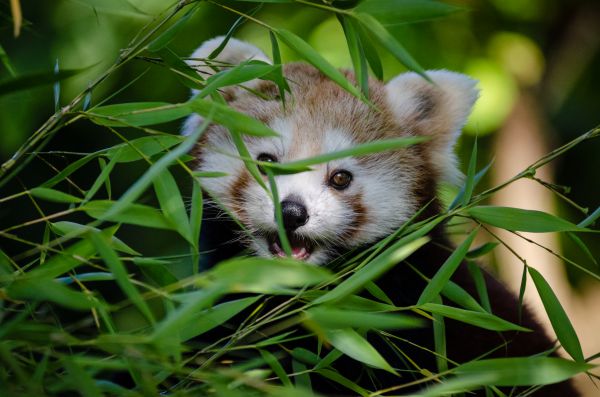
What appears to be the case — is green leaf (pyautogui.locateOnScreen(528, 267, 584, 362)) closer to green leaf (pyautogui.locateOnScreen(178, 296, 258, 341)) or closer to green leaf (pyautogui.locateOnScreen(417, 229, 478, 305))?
green leaf (pyautogui.locateOnScreen(417, 229, 478, 305))

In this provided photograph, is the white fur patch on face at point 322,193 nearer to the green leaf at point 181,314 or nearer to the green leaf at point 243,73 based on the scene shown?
the green leaf at point 243,73

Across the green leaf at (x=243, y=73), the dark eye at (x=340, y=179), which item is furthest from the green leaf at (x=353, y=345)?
the dark eye at (x=340, y=179)

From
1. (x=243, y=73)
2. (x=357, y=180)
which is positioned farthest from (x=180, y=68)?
(x=357, y=180)

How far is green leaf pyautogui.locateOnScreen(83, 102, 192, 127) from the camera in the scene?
1735 millimetres

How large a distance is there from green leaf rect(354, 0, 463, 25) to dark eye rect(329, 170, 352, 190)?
35.7 inches

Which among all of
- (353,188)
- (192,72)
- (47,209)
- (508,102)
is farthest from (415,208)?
(47,209)

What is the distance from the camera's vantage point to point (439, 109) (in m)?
2.96

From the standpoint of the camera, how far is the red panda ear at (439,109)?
9.62 ft

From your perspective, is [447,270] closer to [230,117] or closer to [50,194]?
[230,117]

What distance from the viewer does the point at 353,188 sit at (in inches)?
109

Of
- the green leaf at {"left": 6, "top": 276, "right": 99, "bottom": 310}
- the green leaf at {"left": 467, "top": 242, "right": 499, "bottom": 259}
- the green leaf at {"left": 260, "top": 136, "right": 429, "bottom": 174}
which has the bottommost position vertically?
the green leaf at {"left": 467, "top": 242, "right": 499, "bottom": 259}

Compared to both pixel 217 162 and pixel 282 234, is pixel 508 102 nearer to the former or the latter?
pixel 217 162

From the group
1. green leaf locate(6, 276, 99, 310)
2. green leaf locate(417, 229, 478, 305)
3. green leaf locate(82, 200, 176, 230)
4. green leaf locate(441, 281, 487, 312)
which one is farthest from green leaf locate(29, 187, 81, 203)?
green leaf locate(441, 281, 487, 312)

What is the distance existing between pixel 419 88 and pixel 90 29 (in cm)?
226
